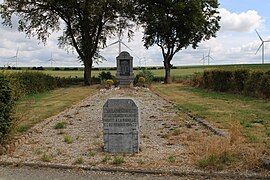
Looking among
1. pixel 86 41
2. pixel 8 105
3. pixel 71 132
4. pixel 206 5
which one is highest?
pixel 206 5

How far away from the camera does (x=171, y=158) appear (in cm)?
698

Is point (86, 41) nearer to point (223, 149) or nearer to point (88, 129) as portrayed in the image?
point (88, 129)

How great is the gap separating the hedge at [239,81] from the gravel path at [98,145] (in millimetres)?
8791

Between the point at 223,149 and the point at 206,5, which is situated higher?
the point at 206,5

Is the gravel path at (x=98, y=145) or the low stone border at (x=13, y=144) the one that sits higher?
the low stone border at (x=13, y=144)

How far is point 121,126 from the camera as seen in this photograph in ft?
25.0

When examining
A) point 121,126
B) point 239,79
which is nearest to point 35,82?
point 239,79

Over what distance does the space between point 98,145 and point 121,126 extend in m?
0.98

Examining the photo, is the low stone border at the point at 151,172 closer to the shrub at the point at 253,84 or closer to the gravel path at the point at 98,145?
the gravel path at the point at 98,145

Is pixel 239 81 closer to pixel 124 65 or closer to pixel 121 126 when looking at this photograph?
pixel 124 65

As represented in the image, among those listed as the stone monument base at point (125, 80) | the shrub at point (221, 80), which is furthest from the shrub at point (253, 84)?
the stone monument base at point (125, 80)

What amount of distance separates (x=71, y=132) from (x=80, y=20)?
31.1 m

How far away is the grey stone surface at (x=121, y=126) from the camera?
7578 mm

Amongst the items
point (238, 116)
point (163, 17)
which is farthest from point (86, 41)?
point (238, 116)
